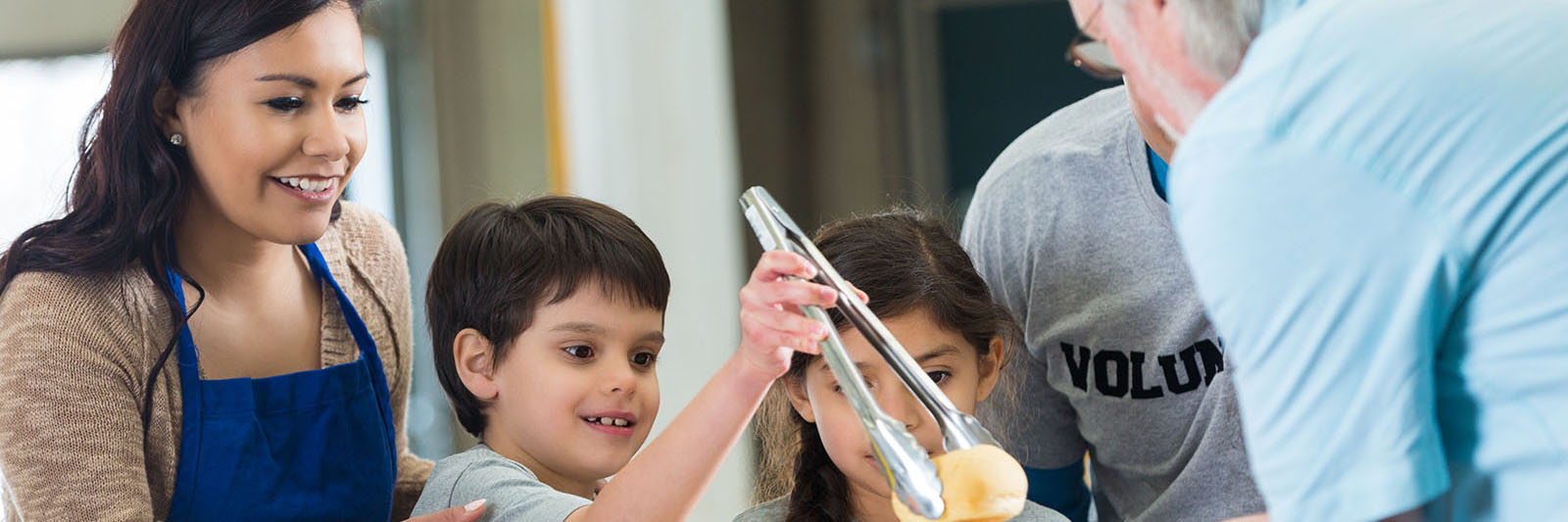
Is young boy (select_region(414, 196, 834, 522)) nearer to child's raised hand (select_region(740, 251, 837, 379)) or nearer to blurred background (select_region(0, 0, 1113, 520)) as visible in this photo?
child's raised hand (select_region(740, 251, 837, 379))

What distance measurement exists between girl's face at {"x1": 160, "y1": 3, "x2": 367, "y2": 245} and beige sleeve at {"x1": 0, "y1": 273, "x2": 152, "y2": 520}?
0.14 m

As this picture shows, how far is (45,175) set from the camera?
7.16 feet

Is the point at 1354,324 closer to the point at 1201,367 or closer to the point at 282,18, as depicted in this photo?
the point at 1201,367

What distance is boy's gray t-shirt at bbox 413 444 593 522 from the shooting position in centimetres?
100

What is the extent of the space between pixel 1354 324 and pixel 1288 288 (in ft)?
0.09

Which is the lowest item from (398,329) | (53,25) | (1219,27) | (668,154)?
(668,154)

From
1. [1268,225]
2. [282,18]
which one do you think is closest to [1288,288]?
[1268,225]

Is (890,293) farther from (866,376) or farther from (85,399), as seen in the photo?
(85,399)

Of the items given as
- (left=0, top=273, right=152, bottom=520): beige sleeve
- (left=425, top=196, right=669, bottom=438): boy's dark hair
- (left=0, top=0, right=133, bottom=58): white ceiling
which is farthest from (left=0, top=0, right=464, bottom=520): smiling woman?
(left=0, top=0, right=133, bottom=58): white ceiling

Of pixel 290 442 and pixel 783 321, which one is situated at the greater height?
pixel 783 321

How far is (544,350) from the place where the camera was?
1.11 metres

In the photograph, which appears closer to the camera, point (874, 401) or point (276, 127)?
point (874, 401)

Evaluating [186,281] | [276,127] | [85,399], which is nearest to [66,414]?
[85,399]

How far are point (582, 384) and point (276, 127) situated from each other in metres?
0.29
